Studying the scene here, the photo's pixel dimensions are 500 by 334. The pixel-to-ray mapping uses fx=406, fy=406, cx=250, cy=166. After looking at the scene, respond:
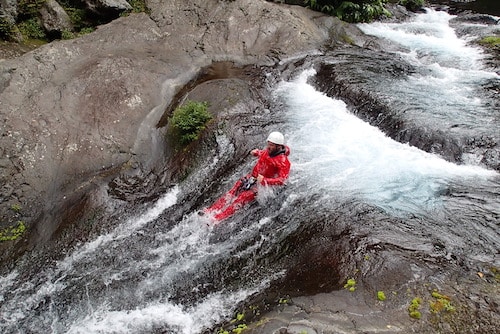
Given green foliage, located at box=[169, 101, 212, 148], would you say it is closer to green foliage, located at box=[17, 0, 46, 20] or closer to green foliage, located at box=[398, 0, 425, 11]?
green foliage, located at box=[17, 0, 46, 20]

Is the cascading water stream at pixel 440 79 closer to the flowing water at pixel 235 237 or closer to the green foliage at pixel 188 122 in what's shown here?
the flowing water at pixel 235 237

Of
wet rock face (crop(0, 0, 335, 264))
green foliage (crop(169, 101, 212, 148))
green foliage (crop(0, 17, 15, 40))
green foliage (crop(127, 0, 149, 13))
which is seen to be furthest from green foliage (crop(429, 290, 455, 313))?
green foliage (crop(0, 17, 15, 40))

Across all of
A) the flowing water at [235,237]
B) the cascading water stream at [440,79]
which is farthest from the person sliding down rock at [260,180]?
the cascading water stream at [440,79]

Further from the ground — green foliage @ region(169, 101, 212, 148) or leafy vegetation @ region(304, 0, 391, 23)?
leafy vegetation @ region(304, 0, 391, 23)

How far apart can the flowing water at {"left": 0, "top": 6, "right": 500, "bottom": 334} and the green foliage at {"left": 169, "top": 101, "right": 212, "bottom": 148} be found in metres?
0.65

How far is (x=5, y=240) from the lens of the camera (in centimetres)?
803

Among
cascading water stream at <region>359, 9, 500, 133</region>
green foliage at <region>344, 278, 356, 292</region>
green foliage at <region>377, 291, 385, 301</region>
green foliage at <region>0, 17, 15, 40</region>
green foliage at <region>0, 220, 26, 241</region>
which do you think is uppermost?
green foliage at <region>0, 17, 15, 40</region>

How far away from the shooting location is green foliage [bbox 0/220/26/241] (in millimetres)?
8070

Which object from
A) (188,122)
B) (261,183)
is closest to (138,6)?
(188,122)

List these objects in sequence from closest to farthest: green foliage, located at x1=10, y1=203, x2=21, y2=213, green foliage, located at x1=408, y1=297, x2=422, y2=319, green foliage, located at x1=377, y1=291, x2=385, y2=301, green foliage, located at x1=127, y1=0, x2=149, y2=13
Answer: green foliage, located at x1=408, y1=297, x2=422, y2=319 → green foliage, located at x1=377, y1=291, x2=385, y2=301 → green foliage, located at x1=10, y1=203, x2=21, y2=213 → green foliage, located at x1=127, y1=0, x2=149, y2=13

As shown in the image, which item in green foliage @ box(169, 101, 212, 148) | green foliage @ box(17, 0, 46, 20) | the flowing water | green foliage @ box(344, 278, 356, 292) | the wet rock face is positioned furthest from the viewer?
green foliage @ box(17, 0, 46, 20)

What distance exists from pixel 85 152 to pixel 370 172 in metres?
6.47

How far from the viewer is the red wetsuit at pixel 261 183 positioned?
7.82 metres

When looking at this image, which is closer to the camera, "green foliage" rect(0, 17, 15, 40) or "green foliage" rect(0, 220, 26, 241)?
"green foliage" rect(0, 220, 26, 241)
